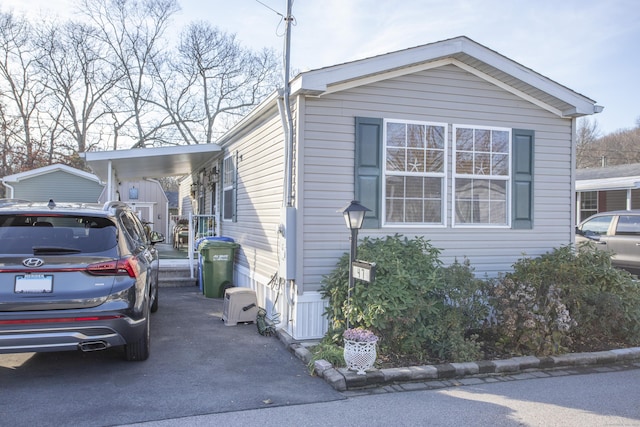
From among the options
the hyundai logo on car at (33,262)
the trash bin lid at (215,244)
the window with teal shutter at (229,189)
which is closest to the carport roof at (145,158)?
the window with teal shutter at (229,189)

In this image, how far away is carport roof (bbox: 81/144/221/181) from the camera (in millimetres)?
9242

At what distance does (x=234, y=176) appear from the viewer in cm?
926

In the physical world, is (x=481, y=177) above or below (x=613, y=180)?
below

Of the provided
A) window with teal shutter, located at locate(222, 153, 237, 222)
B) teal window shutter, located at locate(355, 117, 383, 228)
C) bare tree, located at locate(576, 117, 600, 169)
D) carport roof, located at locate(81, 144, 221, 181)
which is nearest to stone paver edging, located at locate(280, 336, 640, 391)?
teal window shutter, located at locate(355, 117, 383, 228)

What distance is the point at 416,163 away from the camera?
256 inches

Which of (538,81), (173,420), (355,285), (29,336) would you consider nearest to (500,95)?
(538,81)

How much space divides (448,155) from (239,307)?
3585 millimetres

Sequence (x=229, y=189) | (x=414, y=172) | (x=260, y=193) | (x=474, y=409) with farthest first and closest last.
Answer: (x=229, y=189), (x=260, y=193), (x=414, y=172), (x=474, y=409)

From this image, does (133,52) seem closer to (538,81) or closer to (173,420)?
(538,81)

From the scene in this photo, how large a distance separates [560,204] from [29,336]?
22.3 ft

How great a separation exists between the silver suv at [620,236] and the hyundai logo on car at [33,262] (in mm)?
9479

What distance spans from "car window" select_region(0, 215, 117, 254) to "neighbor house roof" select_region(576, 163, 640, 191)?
1551 cm

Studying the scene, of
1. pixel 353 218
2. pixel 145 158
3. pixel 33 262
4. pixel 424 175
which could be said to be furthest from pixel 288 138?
pixel 145 158

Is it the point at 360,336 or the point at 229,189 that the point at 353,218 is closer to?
the point at 360,336
